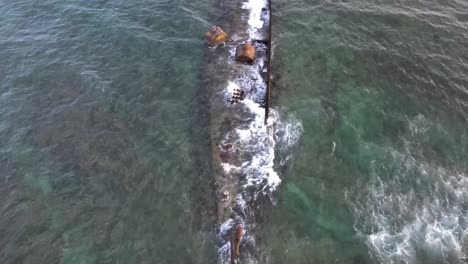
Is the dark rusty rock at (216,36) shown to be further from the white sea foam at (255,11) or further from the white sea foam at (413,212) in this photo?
the white sea foam at (413,212)

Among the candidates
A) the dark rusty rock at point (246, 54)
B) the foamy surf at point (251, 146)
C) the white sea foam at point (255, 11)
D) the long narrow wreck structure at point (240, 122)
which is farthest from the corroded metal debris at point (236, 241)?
the white sea foam at point (255, 11)

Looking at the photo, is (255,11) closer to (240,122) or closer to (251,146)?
(240,122)

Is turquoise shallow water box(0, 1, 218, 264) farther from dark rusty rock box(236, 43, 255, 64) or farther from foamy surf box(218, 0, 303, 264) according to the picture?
dark rusty rock box(236, 43, 255, 64)

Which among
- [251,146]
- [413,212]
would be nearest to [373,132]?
[413,212]

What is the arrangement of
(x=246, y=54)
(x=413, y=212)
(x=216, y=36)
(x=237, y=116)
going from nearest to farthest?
(x=413, y=212), (x=237, y=116), (x=246, y=54), (x=216, y=36)

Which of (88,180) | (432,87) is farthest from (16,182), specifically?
(432,87)

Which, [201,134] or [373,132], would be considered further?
[201,134]
